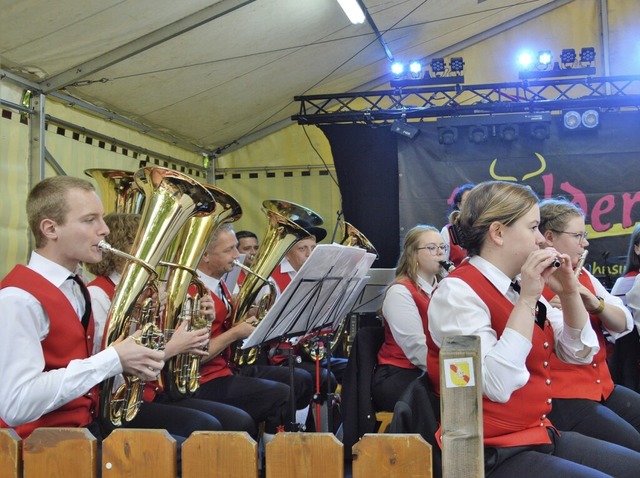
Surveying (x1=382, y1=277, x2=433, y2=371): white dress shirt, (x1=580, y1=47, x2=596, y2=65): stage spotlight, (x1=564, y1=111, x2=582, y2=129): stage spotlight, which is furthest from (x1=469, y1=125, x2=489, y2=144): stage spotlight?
(x1=382, y1=277, x2=433, y2=371): white dress shirt

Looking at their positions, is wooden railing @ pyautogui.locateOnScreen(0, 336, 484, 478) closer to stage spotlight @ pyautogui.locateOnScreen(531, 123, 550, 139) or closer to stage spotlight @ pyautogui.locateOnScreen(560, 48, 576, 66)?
stage spotlight @ pyautogui.locateOnScreen(531, 123, 550, 139)

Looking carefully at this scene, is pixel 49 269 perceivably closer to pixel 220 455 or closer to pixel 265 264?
pixel 220 455

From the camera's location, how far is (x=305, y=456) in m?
1.84

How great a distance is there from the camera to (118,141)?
711 centimetres

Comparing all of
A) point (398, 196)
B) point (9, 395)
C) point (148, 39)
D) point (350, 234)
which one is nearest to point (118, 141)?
point (148, 39)

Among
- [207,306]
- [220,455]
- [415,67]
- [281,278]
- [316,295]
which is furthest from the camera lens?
[415,67]

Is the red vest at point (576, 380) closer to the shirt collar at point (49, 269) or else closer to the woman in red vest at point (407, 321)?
→ the woman in red vest at point (407, 321)

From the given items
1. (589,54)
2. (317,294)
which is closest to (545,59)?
(589,54)

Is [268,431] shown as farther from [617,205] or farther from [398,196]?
[617,205]

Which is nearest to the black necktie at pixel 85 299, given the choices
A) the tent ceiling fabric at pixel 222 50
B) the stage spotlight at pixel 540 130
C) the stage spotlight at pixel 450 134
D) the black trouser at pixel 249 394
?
the black trouser at pixel 249 394

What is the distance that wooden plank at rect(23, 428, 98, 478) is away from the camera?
1.93 metres

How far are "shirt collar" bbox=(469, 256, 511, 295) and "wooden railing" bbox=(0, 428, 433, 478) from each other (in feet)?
2.09

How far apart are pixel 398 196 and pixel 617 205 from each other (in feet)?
8.65

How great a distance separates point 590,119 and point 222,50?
4.61 metres
